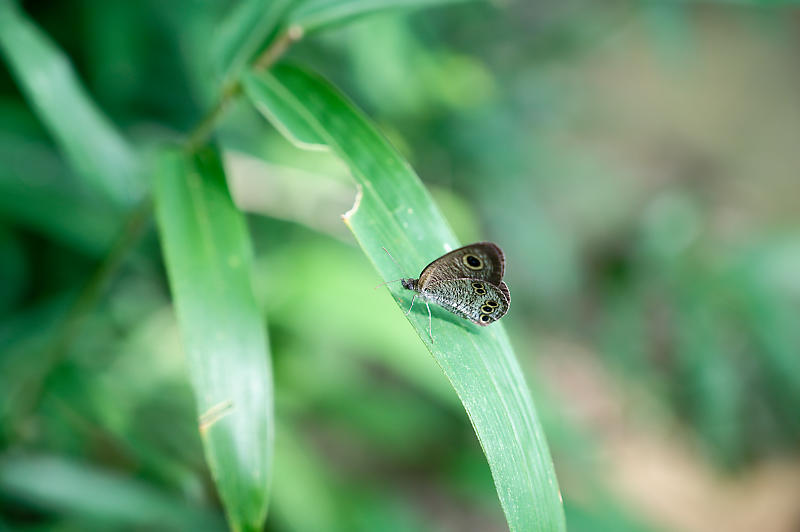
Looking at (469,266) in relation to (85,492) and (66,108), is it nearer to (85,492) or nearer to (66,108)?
(66,108)

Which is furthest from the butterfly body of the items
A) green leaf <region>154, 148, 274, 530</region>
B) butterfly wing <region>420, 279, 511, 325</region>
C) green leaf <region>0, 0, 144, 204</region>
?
green leaf <region>0, 0, 144, 204</region>

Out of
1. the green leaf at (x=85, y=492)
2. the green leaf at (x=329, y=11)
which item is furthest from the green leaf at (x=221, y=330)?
the green leaf at (x=85, y=492)

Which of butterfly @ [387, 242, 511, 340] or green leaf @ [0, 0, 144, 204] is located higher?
green leaf @ [0, 0, 144, 204]

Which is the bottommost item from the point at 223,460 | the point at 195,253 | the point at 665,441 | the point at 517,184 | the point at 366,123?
the point at 223,460

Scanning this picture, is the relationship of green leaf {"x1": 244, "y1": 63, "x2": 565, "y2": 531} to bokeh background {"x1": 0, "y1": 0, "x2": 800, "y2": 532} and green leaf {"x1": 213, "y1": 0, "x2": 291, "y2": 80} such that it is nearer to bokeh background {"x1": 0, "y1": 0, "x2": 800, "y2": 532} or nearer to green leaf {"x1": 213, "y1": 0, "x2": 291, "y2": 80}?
green leaf {"x1": 213, "y1": 0, "x2": 291, "y2": 80}

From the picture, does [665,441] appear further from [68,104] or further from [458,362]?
[68,104]

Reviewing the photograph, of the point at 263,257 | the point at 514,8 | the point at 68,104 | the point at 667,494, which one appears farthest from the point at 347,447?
the point at 514,8
